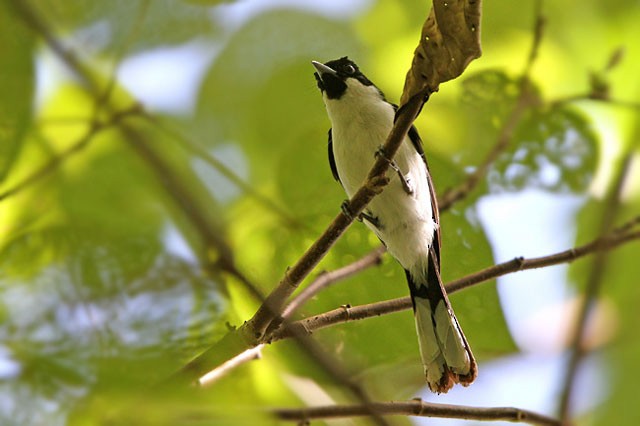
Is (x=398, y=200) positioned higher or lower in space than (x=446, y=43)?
higher

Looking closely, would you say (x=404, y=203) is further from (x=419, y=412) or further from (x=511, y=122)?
(x=419, y=412)

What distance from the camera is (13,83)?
0.32 metres

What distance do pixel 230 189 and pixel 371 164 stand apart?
37 centimetres

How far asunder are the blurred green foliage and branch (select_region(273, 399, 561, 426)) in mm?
16

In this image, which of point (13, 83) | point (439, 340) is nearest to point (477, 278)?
point (439, 340)

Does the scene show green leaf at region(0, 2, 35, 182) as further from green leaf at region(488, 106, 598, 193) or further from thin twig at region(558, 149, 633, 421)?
thin twig at region(558, 149, 633, 421)

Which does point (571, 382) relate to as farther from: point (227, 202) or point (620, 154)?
point (227, 202)

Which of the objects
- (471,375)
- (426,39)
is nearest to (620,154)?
(471,375)

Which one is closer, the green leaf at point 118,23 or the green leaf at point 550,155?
the green leaf at point 118,23

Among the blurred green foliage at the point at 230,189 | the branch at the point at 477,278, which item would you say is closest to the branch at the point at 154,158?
the blurred green foliage at the point at 230,189

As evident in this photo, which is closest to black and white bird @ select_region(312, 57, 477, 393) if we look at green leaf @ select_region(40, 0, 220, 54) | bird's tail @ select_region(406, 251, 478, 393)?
bird's tail @ select_region(406, 251, 478, 393)

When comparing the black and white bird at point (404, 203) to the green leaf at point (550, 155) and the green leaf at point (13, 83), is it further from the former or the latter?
the green leaf at point (13, 83)

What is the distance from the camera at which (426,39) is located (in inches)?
16.5

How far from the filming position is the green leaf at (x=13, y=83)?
1.02 ft
